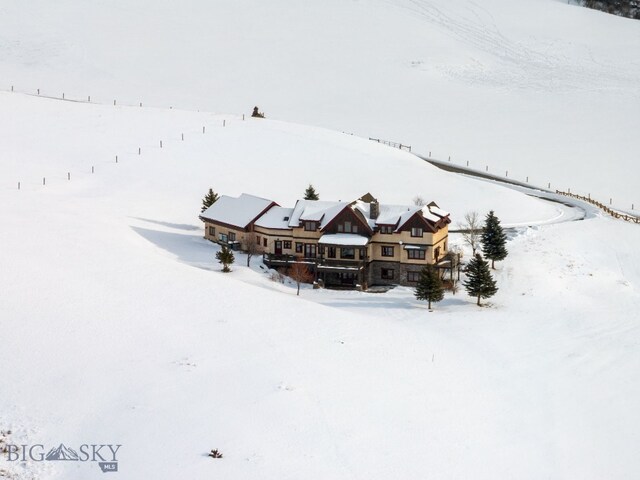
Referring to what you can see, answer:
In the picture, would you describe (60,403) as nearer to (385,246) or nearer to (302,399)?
(302,399)

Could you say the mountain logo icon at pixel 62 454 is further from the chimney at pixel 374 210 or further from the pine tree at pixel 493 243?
the pine tree at pixel 493 243

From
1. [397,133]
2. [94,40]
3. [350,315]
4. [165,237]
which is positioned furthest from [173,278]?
[94,40]

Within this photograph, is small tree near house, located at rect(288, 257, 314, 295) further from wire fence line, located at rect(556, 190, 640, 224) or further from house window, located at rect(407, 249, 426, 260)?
wire fence line, located at rect(556, 190, 640, 224)

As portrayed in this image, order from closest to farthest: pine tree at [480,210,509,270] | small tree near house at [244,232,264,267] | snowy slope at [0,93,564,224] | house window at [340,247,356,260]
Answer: house window at [340,247,356,260], pine tree at [480,210,509,270], small tree near house at [244,232,264,267], snowy slope at [0,93,564,224]

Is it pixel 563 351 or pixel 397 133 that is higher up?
pixel 397 133

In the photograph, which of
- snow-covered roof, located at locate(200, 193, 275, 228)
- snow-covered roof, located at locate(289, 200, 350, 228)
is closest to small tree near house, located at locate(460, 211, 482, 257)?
snow-covered roof, located at locate(289, 200, 350, 228)

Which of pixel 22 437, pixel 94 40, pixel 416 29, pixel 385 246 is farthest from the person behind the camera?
pixel 416 29

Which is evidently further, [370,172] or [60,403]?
[370,172]
